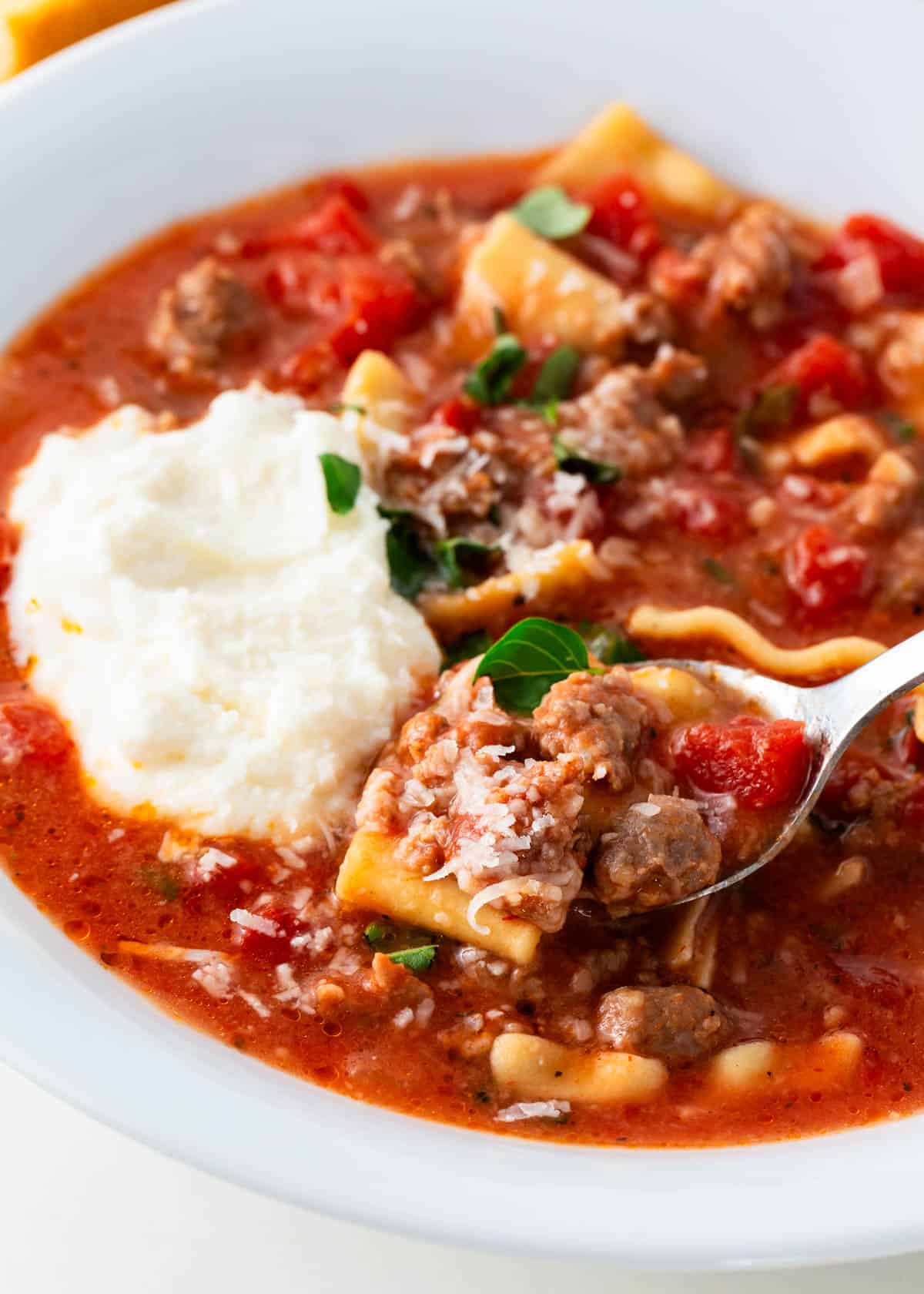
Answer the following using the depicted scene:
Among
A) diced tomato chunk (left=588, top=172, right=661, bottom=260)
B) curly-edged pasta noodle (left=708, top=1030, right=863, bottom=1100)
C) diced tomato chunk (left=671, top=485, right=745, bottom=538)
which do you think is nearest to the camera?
curly-edged pasta noodle (left=708, top=1030, right=863, bottom=1100)

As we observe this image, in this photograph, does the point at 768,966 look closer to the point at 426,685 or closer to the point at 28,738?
the point at 426,685

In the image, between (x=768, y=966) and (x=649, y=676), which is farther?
(x=649, y=676)

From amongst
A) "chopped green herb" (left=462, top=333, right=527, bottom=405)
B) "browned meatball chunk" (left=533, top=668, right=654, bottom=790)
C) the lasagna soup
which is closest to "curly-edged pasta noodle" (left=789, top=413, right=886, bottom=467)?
the lasagna soup

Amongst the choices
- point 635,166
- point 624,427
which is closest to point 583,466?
point 624,427

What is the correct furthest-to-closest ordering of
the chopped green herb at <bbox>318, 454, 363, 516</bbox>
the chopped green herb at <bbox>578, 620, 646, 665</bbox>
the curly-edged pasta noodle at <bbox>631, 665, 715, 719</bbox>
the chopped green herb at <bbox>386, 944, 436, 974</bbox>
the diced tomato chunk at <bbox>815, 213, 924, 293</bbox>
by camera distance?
the diced tomato chunk at <bbox>815, 213, 924, 293</bbox> < the chopped green herb at <bbox>318, 454, 363, 516</bbox> < the chopped green herb at <bbox>578, 620, 646, 665</bbox> < the curly-edged pasta noodle at <bbox>631, 665, 715, 719</bbox> < the chopped green herb at <bbox>386, 944, 436, 974</bbox>

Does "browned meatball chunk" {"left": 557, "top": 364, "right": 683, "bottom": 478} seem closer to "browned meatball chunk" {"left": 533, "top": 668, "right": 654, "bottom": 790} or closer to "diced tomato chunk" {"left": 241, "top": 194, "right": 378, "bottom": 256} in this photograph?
"diced tomato chunk" {"left": 241, "top": 194, "right": 378, "bottom": 256}

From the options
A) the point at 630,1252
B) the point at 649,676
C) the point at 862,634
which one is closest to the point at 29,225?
the point at 649,676
